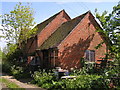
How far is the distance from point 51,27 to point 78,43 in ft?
20.9

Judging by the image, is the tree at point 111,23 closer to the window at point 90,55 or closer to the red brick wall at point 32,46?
the window at point 90,55

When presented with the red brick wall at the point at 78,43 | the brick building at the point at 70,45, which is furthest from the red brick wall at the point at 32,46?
the red brick wall at the point at 78,43

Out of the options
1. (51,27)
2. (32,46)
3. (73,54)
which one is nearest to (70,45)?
(73,54)

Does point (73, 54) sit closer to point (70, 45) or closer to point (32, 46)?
point (70, 45)

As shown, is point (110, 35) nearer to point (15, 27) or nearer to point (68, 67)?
point (68, 67)

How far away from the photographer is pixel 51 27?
898 inches

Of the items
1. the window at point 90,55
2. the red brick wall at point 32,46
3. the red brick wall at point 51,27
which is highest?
the red brick wall at point 51,27

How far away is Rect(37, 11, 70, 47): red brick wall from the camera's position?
2150 centimetres

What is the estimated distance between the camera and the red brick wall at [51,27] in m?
21.5

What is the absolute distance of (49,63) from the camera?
18594 millimetres

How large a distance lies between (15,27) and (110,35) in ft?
37.0

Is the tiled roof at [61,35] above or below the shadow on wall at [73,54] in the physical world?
above

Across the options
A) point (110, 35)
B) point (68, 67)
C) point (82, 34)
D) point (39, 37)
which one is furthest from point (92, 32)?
point (39, 37)

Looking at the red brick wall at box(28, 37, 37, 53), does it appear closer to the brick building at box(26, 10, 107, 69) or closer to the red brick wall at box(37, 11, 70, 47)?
the brick building at box(26, 10, 107, 69)
